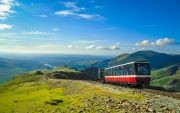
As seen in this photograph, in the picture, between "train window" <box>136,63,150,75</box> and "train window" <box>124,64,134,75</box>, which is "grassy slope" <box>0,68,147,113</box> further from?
"train window" <box>136,63,150,75</box>

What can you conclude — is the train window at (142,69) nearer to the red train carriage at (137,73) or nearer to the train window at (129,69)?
the red train carriage at (137,73)

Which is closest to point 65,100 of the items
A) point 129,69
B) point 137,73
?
point 137,73

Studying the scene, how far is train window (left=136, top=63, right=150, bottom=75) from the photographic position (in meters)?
58.7

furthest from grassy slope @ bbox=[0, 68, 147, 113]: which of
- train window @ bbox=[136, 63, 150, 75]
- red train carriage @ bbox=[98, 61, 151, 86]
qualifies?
train window @ bbox=[136, 63, 150, 75]

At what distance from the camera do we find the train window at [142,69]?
2309 inches

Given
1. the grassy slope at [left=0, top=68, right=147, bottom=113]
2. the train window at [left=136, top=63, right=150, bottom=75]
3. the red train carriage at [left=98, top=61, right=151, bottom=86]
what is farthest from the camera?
the train window at [left=136, top=63, right=150, bottom=75]

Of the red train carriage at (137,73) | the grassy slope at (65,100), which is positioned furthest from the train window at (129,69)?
the grassy slope at (65,100)

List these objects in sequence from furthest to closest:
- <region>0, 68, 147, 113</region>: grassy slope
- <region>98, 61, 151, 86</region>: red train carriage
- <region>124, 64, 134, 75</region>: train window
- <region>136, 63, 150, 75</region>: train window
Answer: <region>124, 64, 134, 75</region>: train window → <region>136, 63, 150, 75</region>: train window → <region>98, 61, 151, 86</region>: red train carriage → <region>0, 68, 147, 113</region>: grassy slope

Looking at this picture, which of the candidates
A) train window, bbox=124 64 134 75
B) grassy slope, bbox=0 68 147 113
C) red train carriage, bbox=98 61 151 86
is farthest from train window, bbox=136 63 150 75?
grassy slope, bbox=0 68 147 113

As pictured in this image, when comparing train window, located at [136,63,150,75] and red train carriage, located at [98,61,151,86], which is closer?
red train carriage, located at [98,61,151,86]

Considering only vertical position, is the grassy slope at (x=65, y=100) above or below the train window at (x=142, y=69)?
below

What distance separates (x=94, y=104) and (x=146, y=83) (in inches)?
975

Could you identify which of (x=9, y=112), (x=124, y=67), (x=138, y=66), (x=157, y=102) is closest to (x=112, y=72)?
(x=124, y=67)

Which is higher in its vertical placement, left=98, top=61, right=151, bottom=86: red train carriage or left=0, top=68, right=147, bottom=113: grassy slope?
left=98, top=61, right=151, bottom=86: red train carriage
